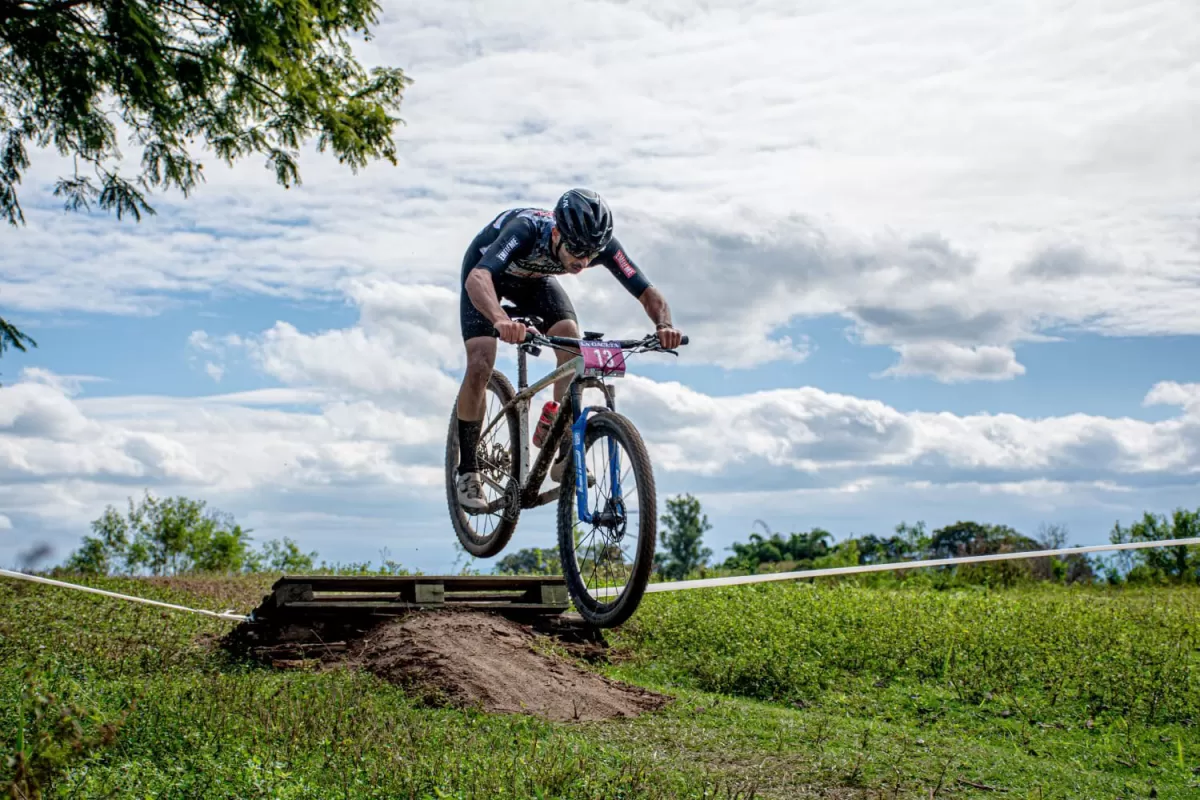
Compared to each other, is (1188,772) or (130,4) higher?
(130,4)

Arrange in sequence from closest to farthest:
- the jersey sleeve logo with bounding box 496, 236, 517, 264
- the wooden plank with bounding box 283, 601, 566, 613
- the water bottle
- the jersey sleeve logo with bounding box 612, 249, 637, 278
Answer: the jersey sleeve logo with bounding box 496, 236, 517, 264 < the jersey sleeve logo with bounding box 612, 249, 637, 278 < the water bottle < the wooden plank with bounding box 283, 601, 566, 613

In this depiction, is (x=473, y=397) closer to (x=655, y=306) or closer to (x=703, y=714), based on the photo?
(x=655, y=306)

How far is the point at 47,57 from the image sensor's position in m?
12.0

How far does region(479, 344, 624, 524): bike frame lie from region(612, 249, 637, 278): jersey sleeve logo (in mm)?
771

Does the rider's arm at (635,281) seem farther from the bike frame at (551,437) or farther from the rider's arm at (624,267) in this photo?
the bike frame at (551,437)

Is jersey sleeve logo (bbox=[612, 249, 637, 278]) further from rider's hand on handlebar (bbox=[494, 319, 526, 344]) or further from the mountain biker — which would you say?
rider's hand on handlebar (bbox=[494, 319, 526, 344])

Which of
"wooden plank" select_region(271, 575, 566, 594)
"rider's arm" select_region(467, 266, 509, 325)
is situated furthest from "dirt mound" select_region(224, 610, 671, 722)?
"rider's arm" select_region(467, 266, 509, 325)

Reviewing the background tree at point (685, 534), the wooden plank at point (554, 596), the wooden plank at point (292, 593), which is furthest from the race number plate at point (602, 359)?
the background tree at point (685, 534)

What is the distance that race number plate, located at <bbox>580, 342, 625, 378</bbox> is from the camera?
6.21 m

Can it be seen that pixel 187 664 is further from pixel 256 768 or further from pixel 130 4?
pixel 130 4

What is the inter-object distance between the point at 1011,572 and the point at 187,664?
12.1m

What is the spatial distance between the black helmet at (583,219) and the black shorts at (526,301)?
1213mm

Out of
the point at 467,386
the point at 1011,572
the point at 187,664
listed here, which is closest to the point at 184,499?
the point at 187,664

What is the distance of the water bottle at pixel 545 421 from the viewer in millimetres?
7145
